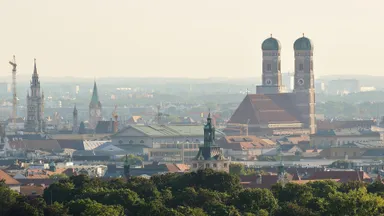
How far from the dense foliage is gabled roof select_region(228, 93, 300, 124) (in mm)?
90304

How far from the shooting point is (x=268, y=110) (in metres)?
186

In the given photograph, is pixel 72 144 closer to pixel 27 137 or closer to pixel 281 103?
pixel 27 137

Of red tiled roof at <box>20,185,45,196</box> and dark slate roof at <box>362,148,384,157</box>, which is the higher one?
red tiled roof at <box>20,185,45,196</box>

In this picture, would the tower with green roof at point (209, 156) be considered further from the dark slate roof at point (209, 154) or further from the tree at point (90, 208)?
the tree at point (90, 208)

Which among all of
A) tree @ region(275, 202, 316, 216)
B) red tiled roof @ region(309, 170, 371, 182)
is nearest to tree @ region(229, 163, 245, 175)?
red tiled roof @ region(309, 170, 371, 182)

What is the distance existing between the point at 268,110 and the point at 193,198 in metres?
104

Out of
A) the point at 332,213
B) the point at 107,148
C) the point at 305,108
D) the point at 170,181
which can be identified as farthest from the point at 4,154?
the point at 332,213

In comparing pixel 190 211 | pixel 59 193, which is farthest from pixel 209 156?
pixel 190 211

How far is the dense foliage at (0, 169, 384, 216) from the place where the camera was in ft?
237

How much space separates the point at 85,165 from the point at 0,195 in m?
Answer: 55.1

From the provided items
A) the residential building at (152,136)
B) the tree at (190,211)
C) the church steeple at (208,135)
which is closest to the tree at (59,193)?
the tree at (190,211)

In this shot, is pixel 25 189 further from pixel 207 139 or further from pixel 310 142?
pixel 310 142

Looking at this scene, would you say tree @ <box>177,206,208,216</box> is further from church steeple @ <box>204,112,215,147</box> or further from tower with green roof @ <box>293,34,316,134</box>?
tower with green roof @ <box>293,34,316,134</box>

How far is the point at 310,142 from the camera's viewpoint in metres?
170
